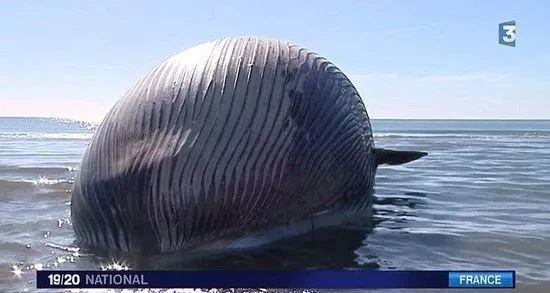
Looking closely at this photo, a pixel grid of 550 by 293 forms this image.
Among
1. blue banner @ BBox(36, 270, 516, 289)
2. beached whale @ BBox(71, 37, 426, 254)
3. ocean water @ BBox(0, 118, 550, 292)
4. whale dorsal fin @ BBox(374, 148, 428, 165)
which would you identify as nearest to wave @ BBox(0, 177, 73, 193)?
ocean water @ BBox(0, 118, 550, 292)

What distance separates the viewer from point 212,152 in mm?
4547

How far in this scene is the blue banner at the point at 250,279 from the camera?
395 centimetres

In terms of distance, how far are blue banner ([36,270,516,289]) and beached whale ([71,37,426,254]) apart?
2.20 ft

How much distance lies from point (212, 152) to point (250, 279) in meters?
0.95

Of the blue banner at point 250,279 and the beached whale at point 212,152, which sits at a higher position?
the beached whale at point 212,152

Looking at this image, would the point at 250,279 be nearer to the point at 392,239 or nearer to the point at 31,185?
the point at 392,239

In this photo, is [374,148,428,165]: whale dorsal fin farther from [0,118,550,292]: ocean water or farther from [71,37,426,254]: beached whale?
[71,37,426,254]: beached whale

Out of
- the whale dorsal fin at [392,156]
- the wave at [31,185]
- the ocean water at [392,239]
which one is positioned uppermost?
the whale dorsal fin at [392,156]

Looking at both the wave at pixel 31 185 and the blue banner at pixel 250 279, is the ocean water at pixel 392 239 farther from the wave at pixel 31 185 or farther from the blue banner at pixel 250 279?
the blue banner at pixel 250 279

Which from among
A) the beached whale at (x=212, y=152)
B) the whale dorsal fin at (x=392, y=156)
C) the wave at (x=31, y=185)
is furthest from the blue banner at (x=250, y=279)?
the wave at (x=31, y=185)

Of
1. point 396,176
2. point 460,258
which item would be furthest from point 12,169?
point 460,258

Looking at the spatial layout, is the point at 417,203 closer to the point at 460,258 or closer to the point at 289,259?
the point at 460,258

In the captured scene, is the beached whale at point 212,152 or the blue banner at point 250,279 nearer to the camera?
the blue banner at point 250,279

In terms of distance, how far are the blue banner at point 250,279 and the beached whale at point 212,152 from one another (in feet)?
2.20
